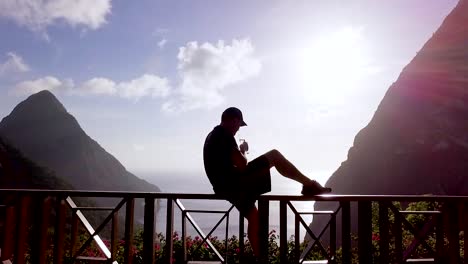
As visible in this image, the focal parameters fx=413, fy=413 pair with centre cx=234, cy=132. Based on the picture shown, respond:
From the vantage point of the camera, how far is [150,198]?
5406 mm

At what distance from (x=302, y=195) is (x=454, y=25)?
362ft

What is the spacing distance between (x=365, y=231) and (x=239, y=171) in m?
1.87

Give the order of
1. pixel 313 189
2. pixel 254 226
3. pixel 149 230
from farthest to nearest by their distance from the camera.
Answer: pixel 149 230, pixel 254 226, pixel 313 189

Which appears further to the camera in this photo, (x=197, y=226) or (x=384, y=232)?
(x=197, y=226)

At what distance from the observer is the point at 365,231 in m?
5.42

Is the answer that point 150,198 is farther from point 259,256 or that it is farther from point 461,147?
point 461,147

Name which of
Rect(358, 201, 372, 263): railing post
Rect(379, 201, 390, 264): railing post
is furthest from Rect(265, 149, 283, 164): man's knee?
Rect(379, 201, 390, 264): railing post

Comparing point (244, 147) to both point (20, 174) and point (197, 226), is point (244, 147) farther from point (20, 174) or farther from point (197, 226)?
point (20, 174)

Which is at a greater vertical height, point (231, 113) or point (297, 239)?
point (231, 113)

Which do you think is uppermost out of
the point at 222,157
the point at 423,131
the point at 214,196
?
the point at 423,131

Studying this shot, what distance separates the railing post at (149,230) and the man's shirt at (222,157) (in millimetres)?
934

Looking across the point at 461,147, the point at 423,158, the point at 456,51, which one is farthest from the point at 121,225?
the point at 456,51

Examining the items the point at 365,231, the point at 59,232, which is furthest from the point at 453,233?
the point at 59,232

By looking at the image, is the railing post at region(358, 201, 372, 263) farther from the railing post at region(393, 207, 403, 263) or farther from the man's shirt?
the man's shirt
